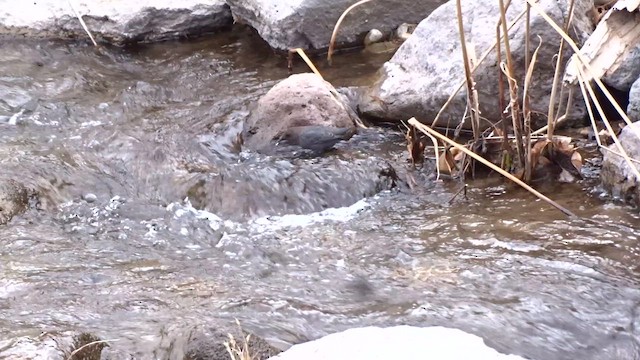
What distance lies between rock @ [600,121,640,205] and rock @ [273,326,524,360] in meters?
1.67

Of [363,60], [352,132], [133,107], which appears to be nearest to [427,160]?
[352,132]

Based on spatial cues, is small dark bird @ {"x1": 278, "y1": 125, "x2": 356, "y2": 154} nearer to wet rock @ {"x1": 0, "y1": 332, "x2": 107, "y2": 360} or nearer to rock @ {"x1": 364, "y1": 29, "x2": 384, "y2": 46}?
rock @ {"x1": 364, "y1": 29, "x2": 384, "y2": 46}

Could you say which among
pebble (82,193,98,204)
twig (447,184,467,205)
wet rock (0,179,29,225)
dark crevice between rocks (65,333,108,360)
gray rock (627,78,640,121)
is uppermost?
gray rock (627,78,640,121)

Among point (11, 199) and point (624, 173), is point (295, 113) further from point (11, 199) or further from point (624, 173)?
point (624, 173)

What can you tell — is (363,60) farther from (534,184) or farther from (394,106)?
(534,184)

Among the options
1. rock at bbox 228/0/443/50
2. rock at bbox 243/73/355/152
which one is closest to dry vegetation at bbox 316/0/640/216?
rock at bbox 243/73/355/152

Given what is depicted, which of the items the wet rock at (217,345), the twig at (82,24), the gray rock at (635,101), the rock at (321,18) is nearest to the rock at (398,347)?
the wet rock at (217,345)

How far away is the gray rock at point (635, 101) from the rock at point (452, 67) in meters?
0.38

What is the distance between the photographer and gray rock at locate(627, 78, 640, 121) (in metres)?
3.83

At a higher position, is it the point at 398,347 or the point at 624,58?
the point at 624,58

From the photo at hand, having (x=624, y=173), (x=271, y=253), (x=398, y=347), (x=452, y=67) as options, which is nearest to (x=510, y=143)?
(x=624, y=173)

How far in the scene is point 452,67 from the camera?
4.38m

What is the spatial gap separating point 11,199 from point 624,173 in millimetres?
2896

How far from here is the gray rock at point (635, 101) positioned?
383 cm
